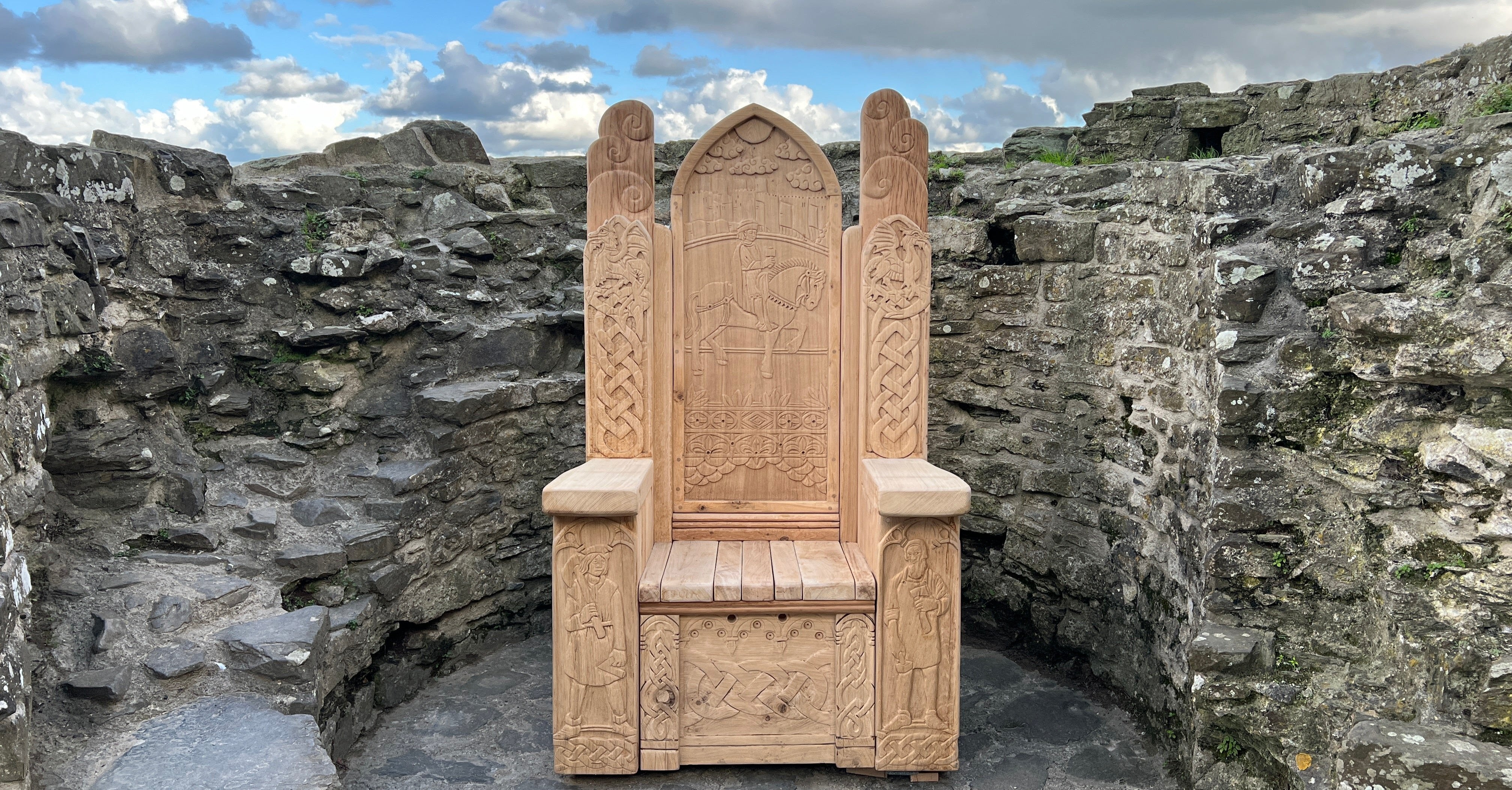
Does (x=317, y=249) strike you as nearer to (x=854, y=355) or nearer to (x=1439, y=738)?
(x=854, y=355)

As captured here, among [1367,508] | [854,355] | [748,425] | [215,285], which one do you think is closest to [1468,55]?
[1367,508]

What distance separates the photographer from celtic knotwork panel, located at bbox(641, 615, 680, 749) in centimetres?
286

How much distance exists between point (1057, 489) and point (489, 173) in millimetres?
3140

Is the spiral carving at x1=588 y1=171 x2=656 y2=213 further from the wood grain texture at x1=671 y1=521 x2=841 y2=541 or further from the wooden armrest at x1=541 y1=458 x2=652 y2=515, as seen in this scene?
the wood grain texture at x1=671 y1=521 x2=841 y2=541

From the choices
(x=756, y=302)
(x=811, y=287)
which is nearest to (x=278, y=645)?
(x=756, y=302)

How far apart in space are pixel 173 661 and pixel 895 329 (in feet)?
7.70

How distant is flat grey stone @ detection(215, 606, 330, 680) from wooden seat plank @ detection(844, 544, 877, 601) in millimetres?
1615

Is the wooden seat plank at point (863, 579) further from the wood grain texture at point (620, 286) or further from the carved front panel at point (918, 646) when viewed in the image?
the wood grain texture at point (620, 286)

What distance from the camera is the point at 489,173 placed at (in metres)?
4.91

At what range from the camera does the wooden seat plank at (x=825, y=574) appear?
2842 mm

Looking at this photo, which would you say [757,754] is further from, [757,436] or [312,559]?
[312,559]

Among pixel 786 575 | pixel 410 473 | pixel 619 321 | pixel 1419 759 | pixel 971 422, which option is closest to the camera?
pixel 1419 759

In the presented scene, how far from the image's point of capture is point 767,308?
337cm

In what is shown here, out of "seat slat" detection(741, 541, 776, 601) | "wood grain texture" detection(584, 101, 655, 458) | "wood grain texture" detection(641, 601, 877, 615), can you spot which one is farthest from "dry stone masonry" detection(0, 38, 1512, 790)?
"seat slat" detection(741, 541, 776, 601)
